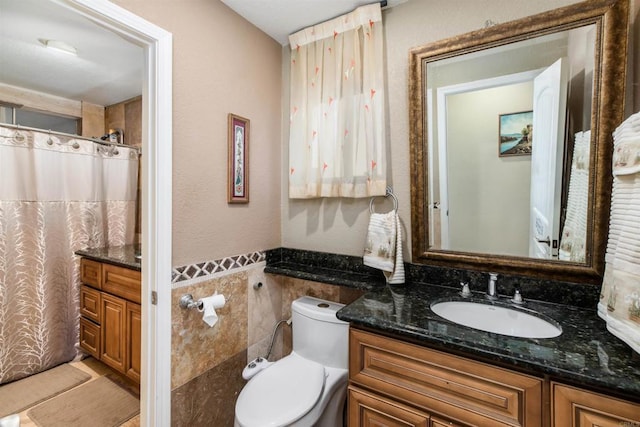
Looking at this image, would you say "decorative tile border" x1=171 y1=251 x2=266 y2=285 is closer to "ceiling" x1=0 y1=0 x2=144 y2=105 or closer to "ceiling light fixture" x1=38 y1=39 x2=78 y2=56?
"ceiling" x1=0 y1=0 x2=144 y2=105

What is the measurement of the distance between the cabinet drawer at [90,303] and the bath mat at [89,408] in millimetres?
478

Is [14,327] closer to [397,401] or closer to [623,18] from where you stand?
[397,401]

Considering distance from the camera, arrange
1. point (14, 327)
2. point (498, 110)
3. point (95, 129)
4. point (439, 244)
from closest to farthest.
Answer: point (498, 110) → point (439, 244) → point (14, 327) → point (95, 129)

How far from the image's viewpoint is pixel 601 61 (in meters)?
1.09

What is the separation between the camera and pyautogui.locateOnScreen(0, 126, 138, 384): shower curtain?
206 centimetres

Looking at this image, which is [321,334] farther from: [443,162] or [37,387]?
[37,387]

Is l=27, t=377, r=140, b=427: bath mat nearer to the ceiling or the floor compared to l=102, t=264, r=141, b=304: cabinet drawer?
nearer to the floor

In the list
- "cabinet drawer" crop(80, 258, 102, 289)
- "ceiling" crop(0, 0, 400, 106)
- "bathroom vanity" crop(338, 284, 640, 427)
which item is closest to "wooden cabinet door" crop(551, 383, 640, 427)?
"bathroom vanity" crop(338, 284, 640, 427)

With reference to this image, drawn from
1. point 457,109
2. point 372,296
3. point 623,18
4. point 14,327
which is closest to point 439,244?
point 372,296

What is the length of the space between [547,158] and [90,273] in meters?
3.01

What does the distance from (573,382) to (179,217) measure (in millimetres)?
1511

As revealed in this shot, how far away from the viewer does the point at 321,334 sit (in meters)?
1.51

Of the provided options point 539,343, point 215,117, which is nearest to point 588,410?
point 539,343

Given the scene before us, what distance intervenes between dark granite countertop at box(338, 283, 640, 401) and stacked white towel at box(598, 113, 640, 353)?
71mm
